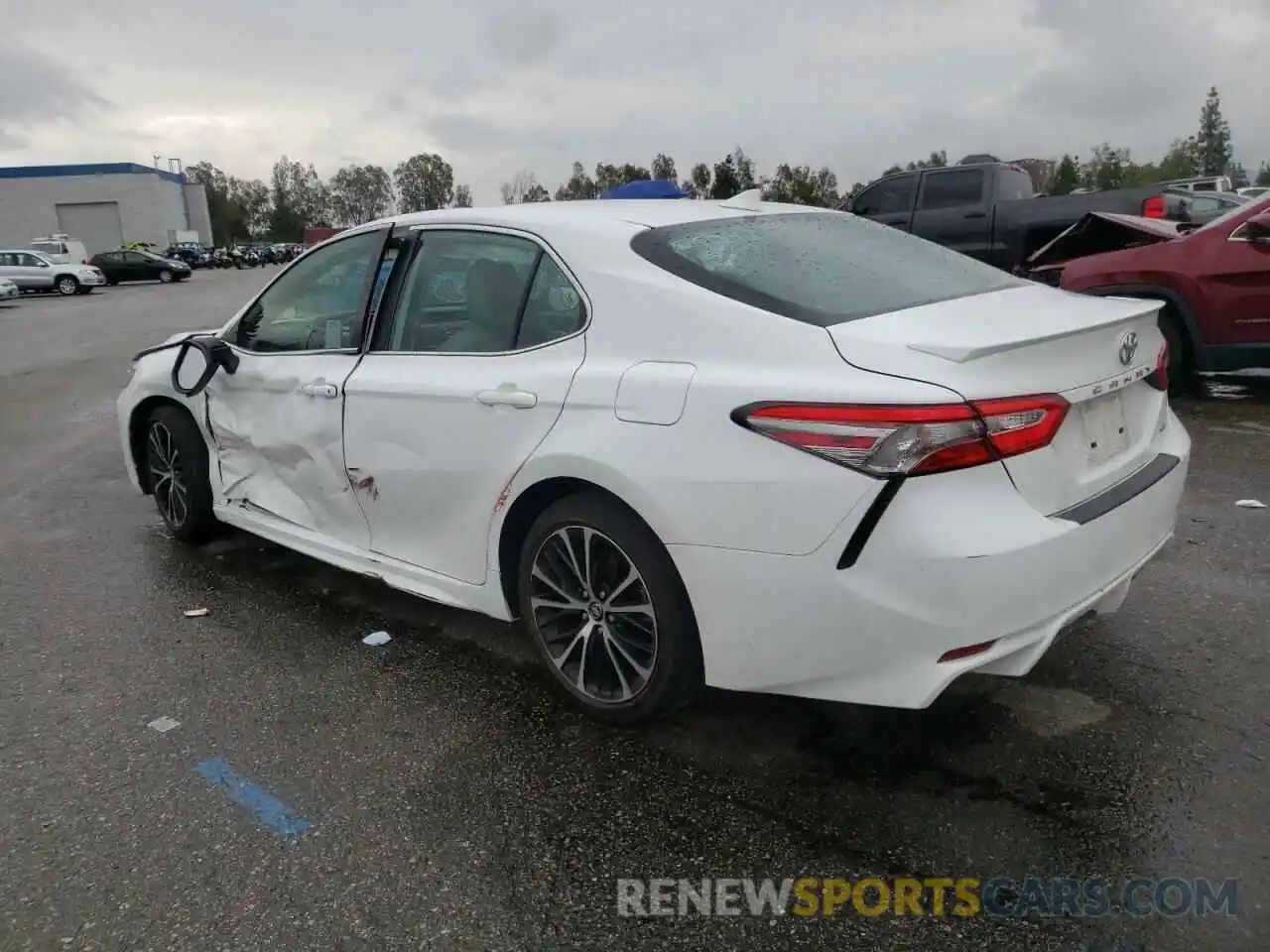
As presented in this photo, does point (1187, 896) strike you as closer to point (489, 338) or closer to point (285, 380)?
point (489, 338)

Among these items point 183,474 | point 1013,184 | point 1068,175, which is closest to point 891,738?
point 183,474

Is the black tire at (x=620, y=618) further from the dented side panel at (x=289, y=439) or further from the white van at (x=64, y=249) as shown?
the white van at (x=64, y=249)

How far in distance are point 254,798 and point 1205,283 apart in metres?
7.18

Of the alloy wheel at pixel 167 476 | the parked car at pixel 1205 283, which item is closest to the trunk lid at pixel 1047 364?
the alloy wheel at pixel 167 476

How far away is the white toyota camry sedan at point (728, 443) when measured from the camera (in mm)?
2518

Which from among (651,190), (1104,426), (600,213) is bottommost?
(1104,426)

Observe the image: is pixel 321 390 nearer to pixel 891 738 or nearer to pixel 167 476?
pixel 167 476

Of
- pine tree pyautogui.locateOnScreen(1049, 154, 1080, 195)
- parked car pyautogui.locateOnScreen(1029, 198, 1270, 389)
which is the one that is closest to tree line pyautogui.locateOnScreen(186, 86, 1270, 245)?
pine tree pyautogui.locateOnScreen(1049, 154, 1080, 195)

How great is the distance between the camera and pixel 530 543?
3.29 m

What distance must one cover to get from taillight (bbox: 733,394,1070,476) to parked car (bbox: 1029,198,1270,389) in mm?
5339

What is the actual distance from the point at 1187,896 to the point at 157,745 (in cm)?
296

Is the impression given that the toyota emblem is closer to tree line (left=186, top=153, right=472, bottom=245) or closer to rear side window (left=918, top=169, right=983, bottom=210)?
rear side window (left=918, top=169, right=983, bottom=210)

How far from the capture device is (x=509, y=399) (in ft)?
10.7

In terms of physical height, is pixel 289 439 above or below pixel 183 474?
above
